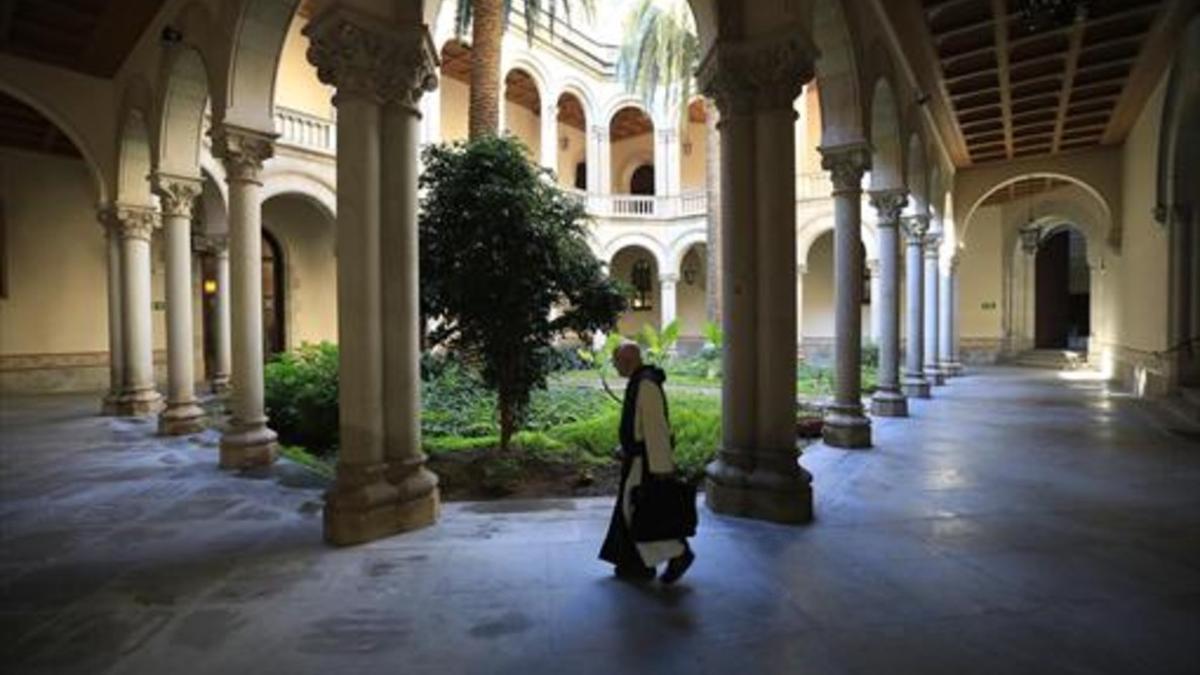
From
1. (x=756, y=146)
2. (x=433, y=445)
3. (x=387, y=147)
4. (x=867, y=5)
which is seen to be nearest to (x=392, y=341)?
(x=387, y=147)

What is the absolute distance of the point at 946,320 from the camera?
19516 millimetres

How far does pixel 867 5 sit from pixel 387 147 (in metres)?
7.07

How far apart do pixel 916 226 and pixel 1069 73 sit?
3746 millimetres

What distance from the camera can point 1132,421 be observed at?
36.9 ft

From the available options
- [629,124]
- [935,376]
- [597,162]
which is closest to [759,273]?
[935,376]

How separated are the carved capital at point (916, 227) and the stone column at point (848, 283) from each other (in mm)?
5916

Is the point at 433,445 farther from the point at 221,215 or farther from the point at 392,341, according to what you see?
the point at 221,215

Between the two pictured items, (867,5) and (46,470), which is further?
(867,5)

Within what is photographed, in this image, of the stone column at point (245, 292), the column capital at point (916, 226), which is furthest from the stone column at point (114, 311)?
the column capital at point (916, 226)

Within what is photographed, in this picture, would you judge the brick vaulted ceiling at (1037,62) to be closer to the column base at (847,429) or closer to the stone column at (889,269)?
the stone column at (889,269)

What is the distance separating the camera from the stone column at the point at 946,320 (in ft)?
62.4

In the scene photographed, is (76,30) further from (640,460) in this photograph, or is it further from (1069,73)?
(1069,73)

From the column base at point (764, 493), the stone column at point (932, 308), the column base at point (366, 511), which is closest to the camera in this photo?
the column base at point (366, 511)

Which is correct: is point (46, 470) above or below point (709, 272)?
below
